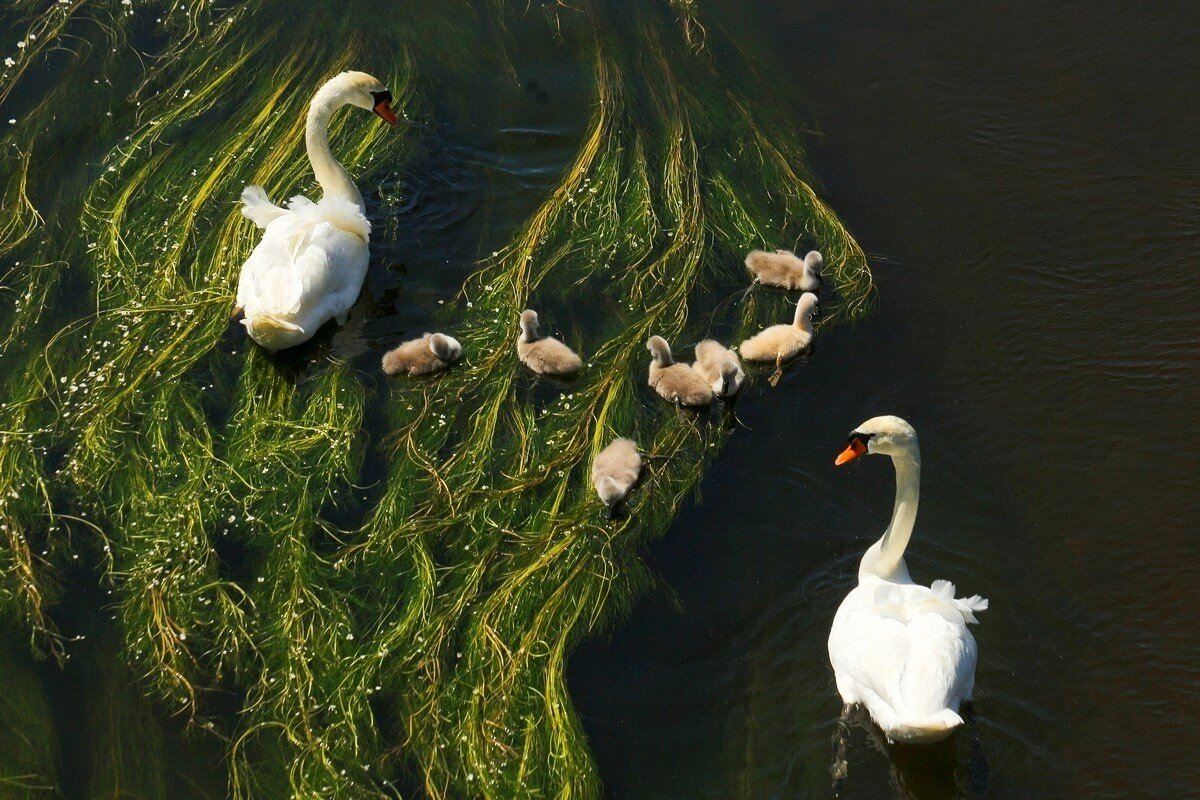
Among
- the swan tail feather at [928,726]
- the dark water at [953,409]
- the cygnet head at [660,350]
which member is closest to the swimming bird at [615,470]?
the dark water at [953,409]

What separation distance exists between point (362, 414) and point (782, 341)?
2.84 metres

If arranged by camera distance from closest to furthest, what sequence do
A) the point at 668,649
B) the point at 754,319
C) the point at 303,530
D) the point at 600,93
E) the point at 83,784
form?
the point at 83,784 < the point at 668,649 < the point at 303,530 < the point at 754,319 < the point at 600,93

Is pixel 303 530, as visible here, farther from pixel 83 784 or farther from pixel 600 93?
pixel 600 93

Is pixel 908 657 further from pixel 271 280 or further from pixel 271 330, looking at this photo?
pixel 271 280

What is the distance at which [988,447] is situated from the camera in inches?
310

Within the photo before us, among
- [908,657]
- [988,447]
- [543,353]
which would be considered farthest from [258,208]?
[908,657]

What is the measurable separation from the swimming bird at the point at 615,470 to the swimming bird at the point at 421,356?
4.38 feet

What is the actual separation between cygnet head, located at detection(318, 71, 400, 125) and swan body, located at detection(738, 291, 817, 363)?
136 inches

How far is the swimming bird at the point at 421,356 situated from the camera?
27.3ft

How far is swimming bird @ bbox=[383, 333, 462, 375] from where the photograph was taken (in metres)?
8.31

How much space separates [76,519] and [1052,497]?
599cm

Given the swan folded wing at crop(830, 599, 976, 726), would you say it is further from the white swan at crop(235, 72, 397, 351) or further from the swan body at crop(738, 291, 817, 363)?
the white swan at crop(235, 72, 397, 351)

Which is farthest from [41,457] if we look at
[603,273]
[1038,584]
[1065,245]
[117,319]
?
[1065,245]

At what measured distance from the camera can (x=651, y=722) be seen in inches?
263
